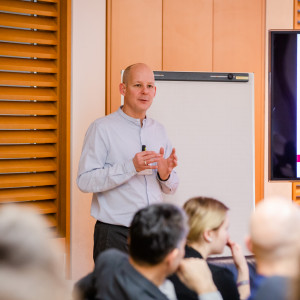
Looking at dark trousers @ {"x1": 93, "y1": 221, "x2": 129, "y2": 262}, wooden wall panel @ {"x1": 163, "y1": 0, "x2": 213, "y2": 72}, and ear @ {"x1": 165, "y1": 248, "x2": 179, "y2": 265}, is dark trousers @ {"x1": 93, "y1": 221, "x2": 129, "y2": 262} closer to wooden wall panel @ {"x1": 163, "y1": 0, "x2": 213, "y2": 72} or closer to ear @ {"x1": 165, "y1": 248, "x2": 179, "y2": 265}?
ear @ {"x1": 165, "y1": 248, "x2": 179, "y2": 265}

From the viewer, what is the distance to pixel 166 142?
10.8 feet

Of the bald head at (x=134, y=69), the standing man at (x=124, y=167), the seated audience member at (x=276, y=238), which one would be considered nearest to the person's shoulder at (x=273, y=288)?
the seated audience member at (x=276, y=238)

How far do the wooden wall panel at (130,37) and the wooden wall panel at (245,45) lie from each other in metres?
0.48

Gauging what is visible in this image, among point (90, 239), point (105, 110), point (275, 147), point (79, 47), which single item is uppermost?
point (79, 47)

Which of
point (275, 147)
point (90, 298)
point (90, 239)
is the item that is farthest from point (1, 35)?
point (90, 298)

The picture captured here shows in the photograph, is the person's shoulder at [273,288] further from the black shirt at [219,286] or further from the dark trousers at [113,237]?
the dark trousers at [113,237]

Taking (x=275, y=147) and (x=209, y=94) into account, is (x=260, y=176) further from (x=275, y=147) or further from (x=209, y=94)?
(x=209, y=94)

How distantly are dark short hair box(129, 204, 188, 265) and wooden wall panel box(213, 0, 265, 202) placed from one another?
2.49 m

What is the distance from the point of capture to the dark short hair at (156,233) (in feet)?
5.63

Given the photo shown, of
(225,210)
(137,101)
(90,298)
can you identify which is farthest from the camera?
(137,101)

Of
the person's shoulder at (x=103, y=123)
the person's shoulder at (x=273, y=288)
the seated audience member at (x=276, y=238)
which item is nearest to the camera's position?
the person's shoulder at (x=273, y=288)

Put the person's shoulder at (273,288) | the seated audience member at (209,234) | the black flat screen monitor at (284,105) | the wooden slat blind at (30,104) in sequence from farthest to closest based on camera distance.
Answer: the black flat screen monitor at (284,105)
the wooden slat blind at (30,104)
the seated audience member at (209,234)
the person's shoulder at (273,288)

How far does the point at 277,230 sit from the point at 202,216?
0.57 metres

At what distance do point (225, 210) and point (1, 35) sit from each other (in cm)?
195
